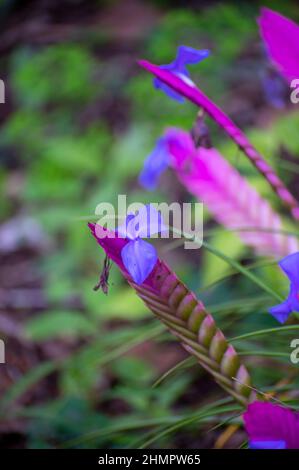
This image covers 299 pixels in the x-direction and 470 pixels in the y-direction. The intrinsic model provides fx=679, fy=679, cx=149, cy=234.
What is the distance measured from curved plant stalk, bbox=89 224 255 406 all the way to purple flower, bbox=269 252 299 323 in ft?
0.21

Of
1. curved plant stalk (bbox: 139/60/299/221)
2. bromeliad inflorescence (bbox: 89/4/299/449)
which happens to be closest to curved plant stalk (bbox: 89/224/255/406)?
Answer: bromeliad inflorescence (bbox: 89/4/299/449)

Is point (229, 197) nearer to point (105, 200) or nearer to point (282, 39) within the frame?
point (282, 39)

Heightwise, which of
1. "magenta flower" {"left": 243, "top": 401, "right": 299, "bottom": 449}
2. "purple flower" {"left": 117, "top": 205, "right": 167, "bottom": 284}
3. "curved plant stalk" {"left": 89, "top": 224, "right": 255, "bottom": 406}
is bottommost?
"magenta flower" {"left": 243, "top": 401, "right": 299, "bottom": 449}

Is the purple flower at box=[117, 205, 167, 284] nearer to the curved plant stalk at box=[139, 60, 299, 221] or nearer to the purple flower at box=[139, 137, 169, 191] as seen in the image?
the curved plant stalk at box=[139, 60, 299, 221]

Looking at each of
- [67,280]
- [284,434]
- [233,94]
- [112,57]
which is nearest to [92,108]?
[112,57]

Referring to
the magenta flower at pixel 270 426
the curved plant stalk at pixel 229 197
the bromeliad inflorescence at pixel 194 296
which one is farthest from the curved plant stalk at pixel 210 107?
the magenta flower at pixel 270 426

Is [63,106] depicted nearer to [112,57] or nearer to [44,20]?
[112,57]

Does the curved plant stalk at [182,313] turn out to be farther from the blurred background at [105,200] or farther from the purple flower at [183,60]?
the purple flower at [183,60]

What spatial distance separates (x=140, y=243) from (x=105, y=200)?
3.40 feet

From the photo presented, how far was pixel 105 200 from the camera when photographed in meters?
1.60

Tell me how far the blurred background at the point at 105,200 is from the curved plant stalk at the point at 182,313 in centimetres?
5

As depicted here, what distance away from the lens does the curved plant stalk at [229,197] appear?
90cm

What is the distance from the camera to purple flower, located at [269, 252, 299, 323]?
0.57 m

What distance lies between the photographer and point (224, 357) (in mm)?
620
